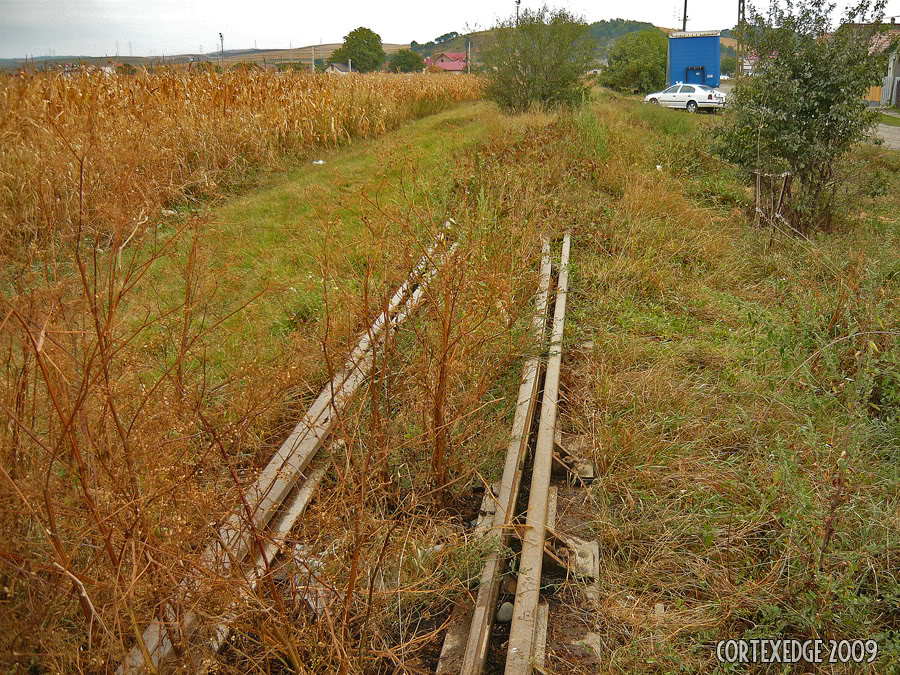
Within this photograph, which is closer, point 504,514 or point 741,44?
point 504,514

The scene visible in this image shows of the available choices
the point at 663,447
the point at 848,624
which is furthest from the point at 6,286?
the point at 848,624

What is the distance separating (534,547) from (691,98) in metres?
40.2

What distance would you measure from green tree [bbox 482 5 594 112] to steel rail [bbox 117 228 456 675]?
57.8ft

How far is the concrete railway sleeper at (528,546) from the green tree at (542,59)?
17982 millimetres

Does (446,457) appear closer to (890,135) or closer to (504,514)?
(504,514)

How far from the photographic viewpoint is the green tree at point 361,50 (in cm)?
8619

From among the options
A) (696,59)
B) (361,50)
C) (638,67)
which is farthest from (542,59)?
(361,50)

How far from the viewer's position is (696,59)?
4391 centimetres

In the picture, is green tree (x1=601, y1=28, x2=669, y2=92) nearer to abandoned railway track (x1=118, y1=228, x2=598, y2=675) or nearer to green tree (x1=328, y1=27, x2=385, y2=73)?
green tree (x1=328, y1=27, x2=385, y2=73)

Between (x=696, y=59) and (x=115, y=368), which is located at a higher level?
(x=696, y=59)

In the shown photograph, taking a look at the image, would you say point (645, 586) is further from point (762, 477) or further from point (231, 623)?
point (231, 623)

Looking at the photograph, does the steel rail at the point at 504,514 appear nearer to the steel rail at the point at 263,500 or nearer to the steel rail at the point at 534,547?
the steel rail at the point at 534,547

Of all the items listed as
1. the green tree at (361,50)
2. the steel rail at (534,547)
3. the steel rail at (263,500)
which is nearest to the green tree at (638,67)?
the green tree at (361,50)

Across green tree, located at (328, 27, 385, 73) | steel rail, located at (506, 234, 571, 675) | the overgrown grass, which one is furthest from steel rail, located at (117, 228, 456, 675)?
green tree, located at (328, 27, 385, 73)
